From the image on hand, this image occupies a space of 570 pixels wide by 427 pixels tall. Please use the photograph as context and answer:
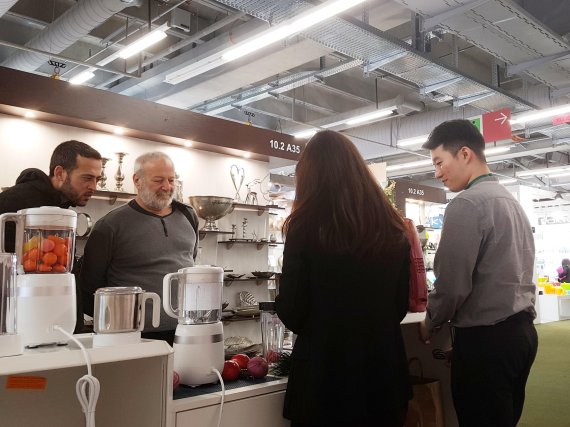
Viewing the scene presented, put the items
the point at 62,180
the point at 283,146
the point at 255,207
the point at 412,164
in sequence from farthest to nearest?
the point at 412,164
the point at 283,146
the point at 255,207
the point at 62,180

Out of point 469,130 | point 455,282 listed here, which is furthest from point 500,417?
point 469,130

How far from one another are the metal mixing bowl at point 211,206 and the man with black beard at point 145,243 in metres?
1.83

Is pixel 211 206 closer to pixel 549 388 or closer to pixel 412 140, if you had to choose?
pixel 549 388

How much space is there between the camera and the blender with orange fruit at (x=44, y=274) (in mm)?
1212

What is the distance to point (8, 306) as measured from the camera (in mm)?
1144

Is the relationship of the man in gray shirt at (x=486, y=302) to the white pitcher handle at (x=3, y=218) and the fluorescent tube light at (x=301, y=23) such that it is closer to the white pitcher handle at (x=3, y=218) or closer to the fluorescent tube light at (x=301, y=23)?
the white pitcher handle at (x=3, y=218)

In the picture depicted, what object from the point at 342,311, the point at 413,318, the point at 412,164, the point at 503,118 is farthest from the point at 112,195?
the point at 412,164

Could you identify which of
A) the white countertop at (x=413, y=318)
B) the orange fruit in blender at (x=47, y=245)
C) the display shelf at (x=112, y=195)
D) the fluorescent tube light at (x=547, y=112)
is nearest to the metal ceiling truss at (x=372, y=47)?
the fluorescent tube light at (x=547, y=112)

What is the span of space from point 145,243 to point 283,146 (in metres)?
3.20

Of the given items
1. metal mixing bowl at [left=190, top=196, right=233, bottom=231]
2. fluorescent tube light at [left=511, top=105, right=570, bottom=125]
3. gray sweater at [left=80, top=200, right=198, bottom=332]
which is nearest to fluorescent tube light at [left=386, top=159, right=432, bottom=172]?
fluorescent tube light at [left=511, top=105, right=570, bottom=125]

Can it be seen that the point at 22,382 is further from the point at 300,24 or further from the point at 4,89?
the point at 300,24

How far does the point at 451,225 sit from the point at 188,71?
496cm

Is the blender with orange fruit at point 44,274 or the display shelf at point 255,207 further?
the display shelf at point 255,207

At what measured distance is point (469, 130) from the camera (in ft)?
6.45
